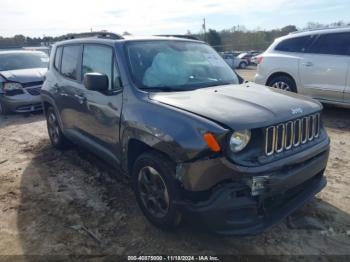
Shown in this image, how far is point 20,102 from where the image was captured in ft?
29.8

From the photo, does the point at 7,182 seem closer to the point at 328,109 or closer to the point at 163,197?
the point at 163,197

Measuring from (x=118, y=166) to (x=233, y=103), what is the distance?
1.55 meters

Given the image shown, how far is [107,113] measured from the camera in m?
3.91

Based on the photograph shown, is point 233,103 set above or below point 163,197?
above

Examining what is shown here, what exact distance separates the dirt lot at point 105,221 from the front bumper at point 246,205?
367 mm

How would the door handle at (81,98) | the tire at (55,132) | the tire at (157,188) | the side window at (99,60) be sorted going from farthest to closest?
the tire at (55,132)
the door handle at (81,98)
the side window at (99,60)
the tire at (157,188)

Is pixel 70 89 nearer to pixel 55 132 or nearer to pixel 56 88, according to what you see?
pixel 56 88

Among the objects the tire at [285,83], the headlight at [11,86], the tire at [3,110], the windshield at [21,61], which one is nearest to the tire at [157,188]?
the tire at [285,83]

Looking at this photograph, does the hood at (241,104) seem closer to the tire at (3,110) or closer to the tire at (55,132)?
the tire at (55,132)

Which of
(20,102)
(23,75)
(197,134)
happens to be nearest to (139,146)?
(197,134)

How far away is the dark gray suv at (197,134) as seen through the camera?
2779 millimetres

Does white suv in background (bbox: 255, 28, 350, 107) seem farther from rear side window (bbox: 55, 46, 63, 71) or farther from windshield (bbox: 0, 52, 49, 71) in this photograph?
windshield (bbox: 0, 52, 49, 71)

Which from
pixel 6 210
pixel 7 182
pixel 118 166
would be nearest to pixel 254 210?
pixel 118 166

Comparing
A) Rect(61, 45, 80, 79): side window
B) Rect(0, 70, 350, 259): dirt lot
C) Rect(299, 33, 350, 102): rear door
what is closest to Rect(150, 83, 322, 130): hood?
Rect(0, 70, 350, 259): dirt lot
